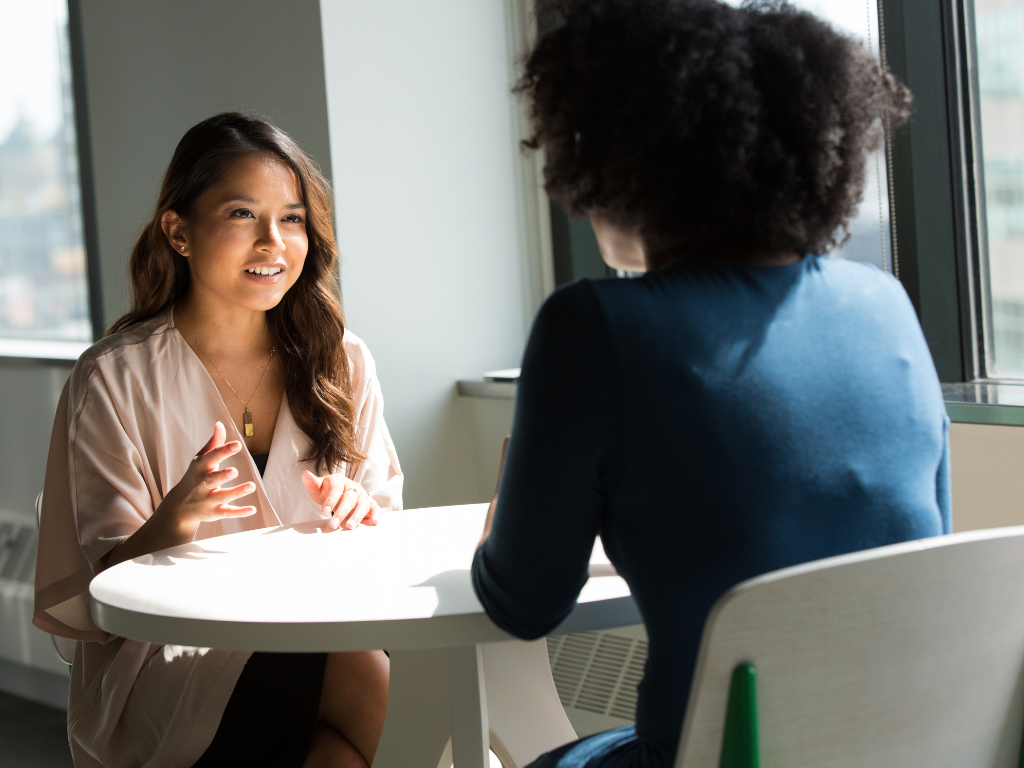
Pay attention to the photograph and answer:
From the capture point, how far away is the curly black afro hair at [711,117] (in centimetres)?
87

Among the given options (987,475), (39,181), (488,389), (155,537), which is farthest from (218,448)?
(39,181)

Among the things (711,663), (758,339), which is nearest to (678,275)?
(758,339)

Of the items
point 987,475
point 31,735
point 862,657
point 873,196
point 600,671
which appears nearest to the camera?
point 862,657

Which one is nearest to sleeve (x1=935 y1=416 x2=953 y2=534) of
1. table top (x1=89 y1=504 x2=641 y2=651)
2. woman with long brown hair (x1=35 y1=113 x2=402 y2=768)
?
table top (x1=89 y1=504 x2=641 y2=651)

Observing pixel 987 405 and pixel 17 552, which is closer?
pixel 987 405

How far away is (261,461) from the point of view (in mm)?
1861

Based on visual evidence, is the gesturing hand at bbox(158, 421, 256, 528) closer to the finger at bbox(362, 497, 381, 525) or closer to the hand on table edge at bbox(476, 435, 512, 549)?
the finger at bbox(362, 497, 381, 525)

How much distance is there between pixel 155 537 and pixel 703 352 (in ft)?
3.28

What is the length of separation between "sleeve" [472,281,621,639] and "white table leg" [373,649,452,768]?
399 millimetres

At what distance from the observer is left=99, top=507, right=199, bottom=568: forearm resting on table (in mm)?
1472

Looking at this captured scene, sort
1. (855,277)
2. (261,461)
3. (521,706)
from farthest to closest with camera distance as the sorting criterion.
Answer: (261,461)
(521,706)
(855,277)

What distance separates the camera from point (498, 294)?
9.82ft

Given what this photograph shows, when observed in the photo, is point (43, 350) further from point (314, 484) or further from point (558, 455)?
point (558, 455)

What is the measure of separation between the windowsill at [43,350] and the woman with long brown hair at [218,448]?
5.65ft
